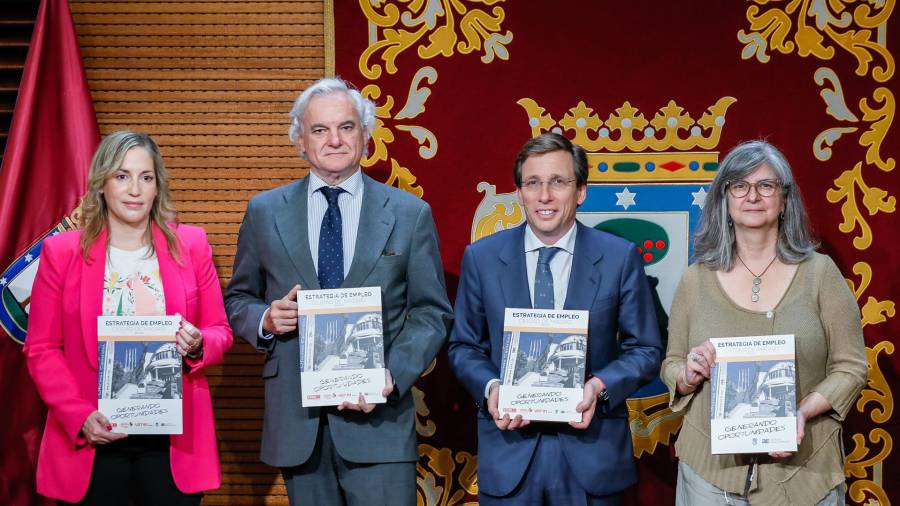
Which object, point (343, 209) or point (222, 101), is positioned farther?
point (222, 101)

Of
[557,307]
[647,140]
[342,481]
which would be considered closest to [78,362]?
[342,481]

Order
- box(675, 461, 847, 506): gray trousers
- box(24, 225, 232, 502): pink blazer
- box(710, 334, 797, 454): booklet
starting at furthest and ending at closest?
box(24, 225, 232, 502): pink blazer
box(675, 461, 847, 506): gray trousers
box(710, 334, 797, 454): booklet

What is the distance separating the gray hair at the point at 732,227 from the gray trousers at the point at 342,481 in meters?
1.12

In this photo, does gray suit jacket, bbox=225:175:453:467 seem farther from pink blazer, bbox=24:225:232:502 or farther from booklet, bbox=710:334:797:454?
booklet, bbox=710:334:797:454

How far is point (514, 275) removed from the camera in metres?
2.71

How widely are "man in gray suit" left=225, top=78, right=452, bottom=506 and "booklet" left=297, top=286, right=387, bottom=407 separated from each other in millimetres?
53

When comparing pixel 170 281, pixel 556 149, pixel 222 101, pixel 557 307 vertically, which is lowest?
pixel 557 307

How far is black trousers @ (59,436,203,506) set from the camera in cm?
263

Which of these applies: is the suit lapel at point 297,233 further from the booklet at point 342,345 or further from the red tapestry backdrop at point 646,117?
the red tapestry backdrop at point 646,117

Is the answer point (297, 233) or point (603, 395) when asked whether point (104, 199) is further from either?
point (603, 395)

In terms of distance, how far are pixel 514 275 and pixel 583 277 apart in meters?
0.21

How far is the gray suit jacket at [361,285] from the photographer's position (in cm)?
264

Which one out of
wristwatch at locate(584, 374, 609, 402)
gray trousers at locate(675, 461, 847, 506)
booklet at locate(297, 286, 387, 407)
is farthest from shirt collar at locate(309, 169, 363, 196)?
gray trousers at locate(675, 461, 847, 506)

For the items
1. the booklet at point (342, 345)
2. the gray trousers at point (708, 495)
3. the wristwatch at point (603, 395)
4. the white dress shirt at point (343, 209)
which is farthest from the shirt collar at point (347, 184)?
the gray trousers at point (708, 495)
